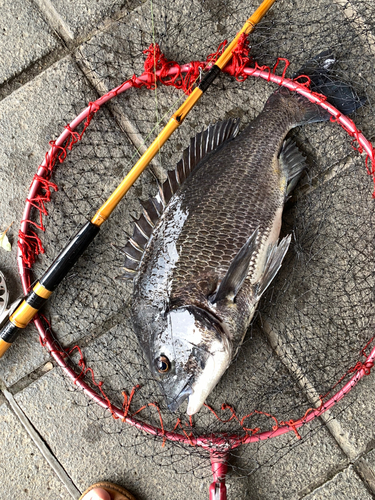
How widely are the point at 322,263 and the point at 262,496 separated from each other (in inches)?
59.1

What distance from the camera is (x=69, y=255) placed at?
2281 mm

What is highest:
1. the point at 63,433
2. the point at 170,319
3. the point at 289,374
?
the point at 170,319

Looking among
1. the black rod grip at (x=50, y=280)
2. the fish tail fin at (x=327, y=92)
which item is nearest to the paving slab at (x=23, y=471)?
the black rod grip at (x=50, y=280)

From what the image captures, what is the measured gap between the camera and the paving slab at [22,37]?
268 centimetres

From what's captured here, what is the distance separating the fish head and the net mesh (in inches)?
17.8

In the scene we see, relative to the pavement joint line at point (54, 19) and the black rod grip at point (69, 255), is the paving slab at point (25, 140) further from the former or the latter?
the black rod grip at point (69, 255)

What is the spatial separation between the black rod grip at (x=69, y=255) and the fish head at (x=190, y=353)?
2.12 ft

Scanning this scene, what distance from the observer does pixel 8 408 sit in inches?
104

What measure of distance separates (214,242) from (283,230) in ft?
1.95

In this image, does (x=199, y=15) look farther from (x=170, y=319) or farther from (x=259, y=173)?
(x=170, y=319)

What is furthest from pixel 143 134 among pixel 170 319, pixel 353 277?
pixel 353 277

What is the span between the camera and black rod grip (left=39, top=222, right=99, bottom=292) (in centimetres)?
227

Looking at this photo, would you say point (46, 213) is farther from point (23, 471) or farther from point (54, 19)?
point (23, 471)

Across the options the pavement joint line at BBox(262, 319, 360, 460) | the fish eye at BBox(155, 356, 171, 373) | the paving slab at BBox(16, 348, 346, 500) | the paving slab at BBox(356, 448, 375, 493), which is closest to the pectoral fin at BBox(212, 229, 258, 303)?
the fish eye at BBox(155, 356, 171, 373)
